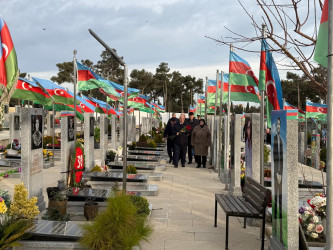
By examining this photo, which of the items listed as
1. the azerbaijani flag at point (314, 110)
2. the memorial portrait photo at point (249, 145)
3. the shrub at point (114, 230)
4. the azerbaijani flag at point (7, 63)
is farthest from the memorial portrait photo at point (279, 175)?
the azerbaijani flag at point (314, 110)

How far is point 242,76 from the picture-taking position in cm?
1145

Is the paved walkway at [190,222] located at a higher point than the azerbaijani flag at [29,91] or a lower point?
lower

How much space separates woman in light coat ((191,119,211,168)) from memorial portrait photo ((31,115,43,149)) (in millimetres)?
8413

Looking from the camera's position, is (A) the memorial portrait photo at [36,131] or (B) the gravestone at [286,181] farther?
(A) the memorial portrait photo at [36,131]

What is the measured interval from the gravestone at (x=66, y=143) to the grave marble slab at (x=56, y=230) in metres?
3.76

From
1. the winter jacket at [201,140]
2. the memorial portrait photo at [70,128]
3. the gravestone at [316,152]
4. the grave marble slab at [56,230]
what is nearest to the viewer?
the grave marble slab at [56,230]

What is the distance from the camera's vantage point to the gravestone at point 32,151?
7797 millimetres

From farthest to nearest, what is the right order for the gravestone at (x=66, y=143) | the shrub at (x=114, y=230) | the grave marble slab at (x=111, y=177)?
the grave marble slab at (x=111, y=177) < the gravestone at (x=66, y=143) < the shrub at (x=114, y=230)

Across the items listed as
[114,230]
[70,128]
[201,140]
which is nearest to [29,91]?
[70,128]


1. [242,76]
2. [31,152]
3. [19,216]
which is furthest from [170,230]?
[242,76]

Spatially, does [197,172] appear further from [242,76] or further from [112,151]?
[242,76]

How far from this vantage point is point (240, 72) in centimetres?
1147

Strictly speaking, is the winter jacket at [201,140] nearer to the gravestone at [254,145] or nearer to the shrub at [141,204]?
the gravestone at [254,145]

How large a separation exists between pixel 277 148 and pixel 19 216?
3884 millimetres
